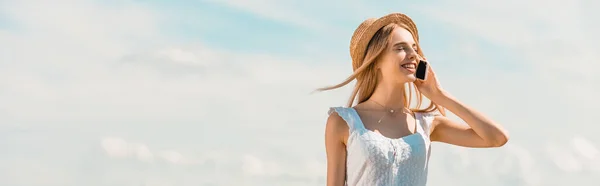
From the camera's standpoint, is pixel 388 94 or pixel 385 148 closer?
pixel 385 148

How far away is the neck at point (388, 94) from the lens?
20.2 ft

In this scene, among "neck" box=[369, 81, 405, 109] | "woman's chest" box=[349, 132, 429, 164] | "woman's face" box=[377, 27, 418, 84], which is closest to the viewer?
"woman's chest" box=[349, 132, 429, 164]

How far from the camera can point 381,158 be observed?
19.4 ft

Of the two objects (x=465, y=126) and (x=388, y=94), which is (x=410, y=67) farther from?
(x=465, y=126)

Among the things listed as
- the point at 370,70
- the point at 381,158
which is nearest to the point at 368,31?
the point at 370,70

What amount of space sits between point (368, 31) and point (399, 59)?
0.93 ft

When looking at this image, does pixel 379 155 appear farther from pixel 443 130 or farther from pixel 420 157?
pixel 443 130

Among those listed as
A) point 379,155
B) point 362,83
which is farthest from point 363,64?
point 379,155

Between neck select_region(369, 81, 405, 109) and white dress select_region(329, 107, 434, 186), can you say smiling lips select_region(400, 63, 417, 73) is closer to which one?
neck select_region(369, 81, 405, 109)

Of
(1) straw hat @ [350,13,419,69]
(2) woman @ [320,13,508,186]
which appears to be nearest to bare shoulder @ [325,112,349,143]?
(2) woman @ [320,13,508,186]

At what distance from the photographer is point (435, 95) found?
6168mm

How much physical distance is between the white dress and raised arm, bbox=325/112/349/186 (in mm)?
33

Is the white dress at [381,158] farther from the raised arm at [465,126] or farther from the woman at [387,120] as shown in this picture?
the raised arm at [465,126]

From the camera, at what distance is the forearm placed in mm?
6074
